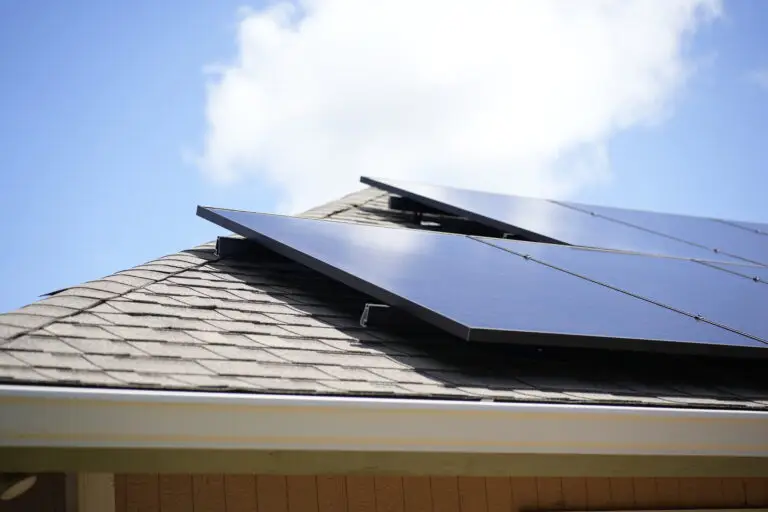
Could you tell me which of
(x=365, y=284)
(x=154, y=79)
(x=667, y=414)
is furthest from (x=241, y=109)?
(x=667, y=414)

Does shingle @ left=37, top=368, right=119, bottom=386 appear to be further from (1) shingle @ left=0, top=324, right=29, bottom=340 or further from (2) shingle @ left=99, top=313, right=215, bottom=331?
(2) shingle @ left=99, top=313, right=215, bottom=331

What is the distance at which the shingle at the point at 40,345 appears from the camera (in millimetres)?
3951

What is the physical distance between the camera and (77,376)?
371 cm

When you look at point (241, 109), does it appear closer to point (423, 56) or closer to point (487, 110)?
point (423, 56)

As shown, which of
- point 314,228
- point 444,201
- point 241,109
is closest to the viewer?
point 314,228

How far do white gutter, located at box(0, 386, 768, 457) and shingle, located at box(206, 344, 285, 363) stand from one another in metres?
0.63

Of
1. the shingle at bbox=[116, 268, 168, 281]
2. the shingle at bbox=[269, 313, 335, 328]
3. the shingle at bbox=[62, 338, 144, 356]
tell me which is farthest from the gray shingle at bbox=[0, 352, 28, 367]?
the shingle at bbox=[116, 268, 168, 281]

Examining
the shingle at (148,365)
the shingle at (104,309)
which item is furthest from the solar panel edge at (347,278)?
the shingle at (148,365)

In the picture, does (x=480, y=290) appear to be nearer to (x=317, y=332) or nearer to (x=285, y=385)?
(x=317, y=332)

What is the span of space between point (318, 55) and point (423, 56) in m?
3.82

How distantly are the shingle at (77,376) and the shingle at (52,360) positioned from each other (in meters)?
0.05

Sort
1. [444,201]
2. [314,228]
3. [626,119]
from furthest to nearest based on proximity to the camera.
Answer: [626,119], [444,201], [314,228]

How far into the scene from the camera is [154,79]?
1162cm

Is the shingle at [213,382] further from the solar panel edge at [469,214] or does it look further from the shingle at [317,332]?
the solar panel edge at [469,214]
